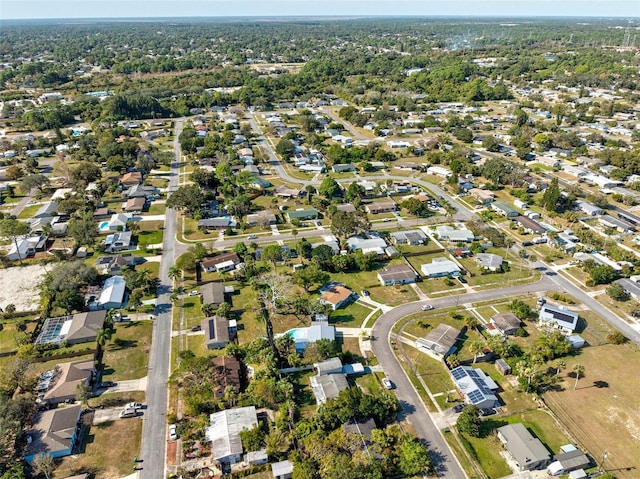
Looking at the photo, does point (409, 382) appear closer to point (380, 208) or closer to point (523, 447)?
point (523, 447)

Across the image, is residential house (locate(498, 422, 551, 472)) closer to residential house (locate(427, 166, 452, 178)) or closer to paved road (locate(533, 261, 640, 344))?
paved road (locate(533, 261, 640, 344))

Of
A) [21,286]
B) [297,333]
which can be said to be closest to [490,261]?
[297,333]

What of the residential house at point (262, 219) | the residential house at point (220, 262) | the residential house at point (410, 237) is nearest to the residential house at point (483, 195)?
the residential house at point (410, 237)

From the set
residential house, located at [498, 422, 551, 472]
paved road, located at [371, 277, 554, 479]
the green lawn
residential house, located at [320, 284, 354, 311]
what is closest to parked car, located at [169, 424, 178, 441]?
paved road, located at [371, 277, 554, 479]

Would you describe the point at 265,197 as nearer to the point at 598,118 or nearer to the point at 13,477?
the point at 13,477

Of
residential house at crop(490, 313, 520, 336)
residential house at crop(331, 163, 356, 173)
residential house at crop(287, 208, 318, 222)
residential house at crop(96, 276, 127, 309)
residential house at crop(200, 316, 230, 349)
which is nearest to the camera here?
residential house at crop(200, 316, 230, 349)

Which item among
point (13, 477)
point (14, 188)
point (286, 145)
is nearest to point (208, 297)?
point (13, 477)
